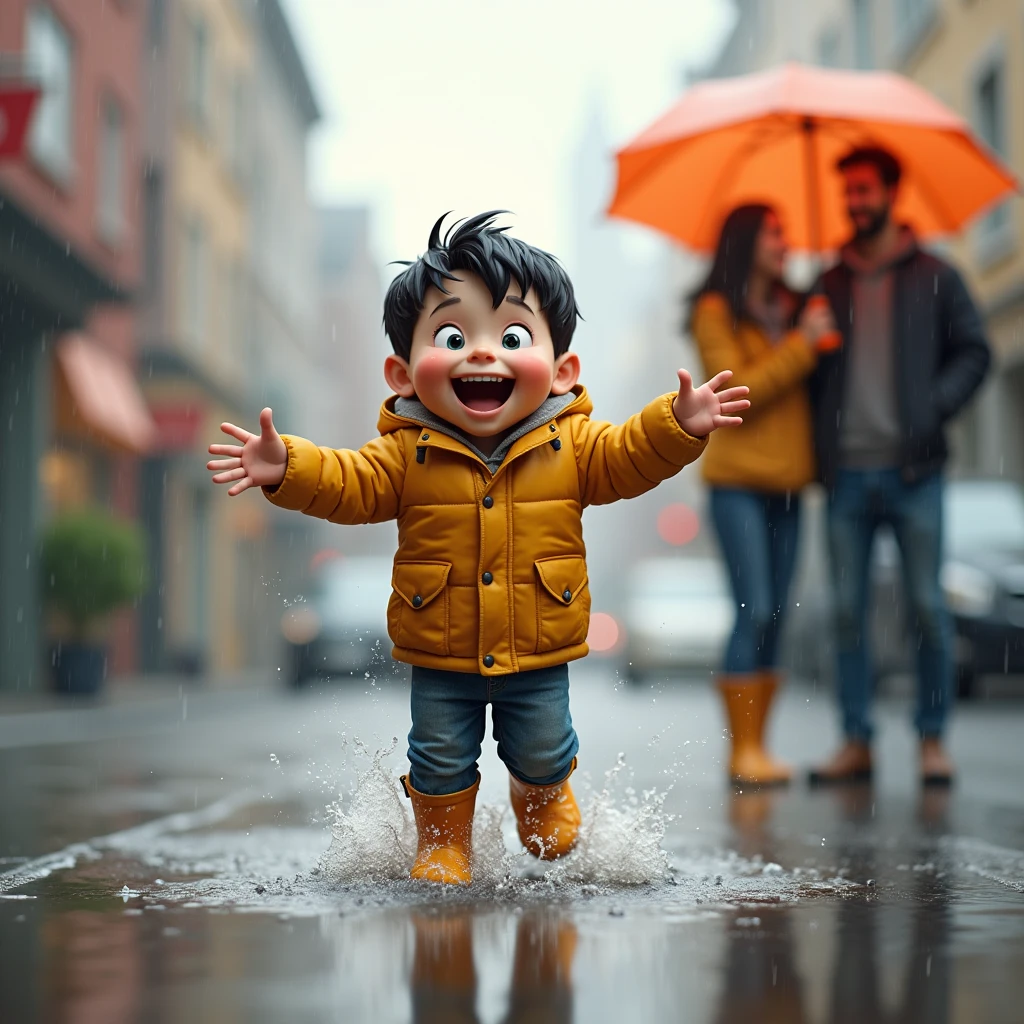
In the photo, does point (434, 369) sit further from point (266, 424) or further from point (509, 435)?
A: point (266, 424)

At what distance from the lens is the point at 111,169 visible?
67.2 ft

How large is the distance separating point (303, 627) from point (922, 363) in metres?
13.1

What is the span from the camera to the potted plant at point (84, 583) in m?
15.1

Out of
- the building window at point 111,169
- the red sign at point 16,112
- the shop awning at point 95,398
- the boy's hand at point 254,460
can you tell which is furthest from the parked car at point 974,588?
the building window at point 111,169

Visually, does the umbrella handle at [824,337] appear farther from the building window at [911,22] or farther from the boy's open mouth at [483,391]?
the building window at [911,22]

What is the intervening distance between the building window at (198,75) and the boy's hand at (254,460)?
24.1 meters

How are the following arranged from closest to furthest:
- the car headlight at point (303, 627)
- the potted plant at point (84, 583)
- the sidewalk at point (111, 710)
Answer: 1. the sidewalk at point (111, 710)
2. the potted plant at point (84, 583)
3. the car headlight at point (303, 627)

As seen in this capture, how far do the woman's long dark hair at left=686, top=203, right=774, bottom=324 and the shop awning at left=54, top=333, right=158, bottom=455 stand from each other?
12.4 metres

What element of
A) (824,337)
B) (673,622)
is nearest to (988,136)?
(673,622)

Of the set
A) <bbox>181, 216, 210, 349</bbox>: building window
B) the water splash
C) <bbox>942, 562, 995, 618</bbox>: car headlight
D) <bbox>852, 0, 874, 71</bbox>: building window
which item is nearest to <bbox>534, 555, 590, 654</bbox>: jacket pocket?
the water splash

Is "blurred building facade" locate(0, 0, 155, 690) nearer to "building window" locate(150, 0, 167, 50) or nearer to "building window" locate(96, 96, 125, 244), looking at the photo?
"building window" locate(96, 96, 125, 244)

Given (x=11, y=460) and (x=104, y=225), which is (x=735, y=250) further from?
(x=104, y=225)

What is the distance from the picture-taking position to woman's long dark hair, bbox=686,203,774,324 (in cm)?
627

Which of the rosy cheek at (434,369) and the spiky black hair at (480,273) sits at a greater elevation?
the spiky black hair at (480,273)
